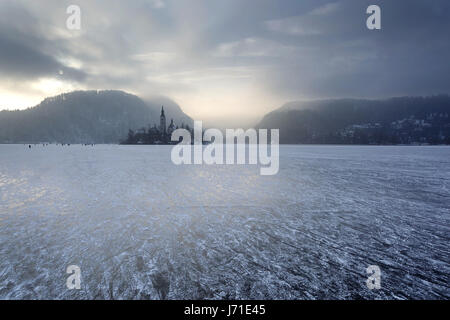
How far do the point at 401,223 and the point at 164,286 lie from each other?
8.28m

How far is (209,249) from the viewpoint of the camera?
18.9 feet

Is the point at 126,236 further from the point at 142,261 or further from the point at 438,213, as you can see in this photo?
the point at 438,213

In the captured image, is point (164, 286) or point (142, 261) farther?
point (142, 261)

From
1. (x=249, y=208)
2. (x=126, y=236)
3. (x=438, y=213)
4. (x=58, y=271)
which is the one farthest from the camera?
(x=249, y=208)

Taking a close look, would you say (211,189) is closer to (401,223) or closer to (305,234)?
(305,234)

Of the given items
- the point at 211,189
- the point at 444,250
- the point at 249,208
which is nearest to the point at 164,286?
the point at 249,208

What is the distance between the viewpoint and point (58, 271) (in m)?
4.68

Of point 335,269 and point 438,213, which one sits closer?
point 335,269

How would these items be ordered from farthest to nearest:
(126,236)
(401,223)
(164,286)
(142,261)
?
(401,223), (126,236), (142,261), (164,286)

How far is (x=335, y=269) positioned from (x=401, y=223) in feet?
15.4

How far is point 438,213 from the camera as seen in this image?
8484mm
